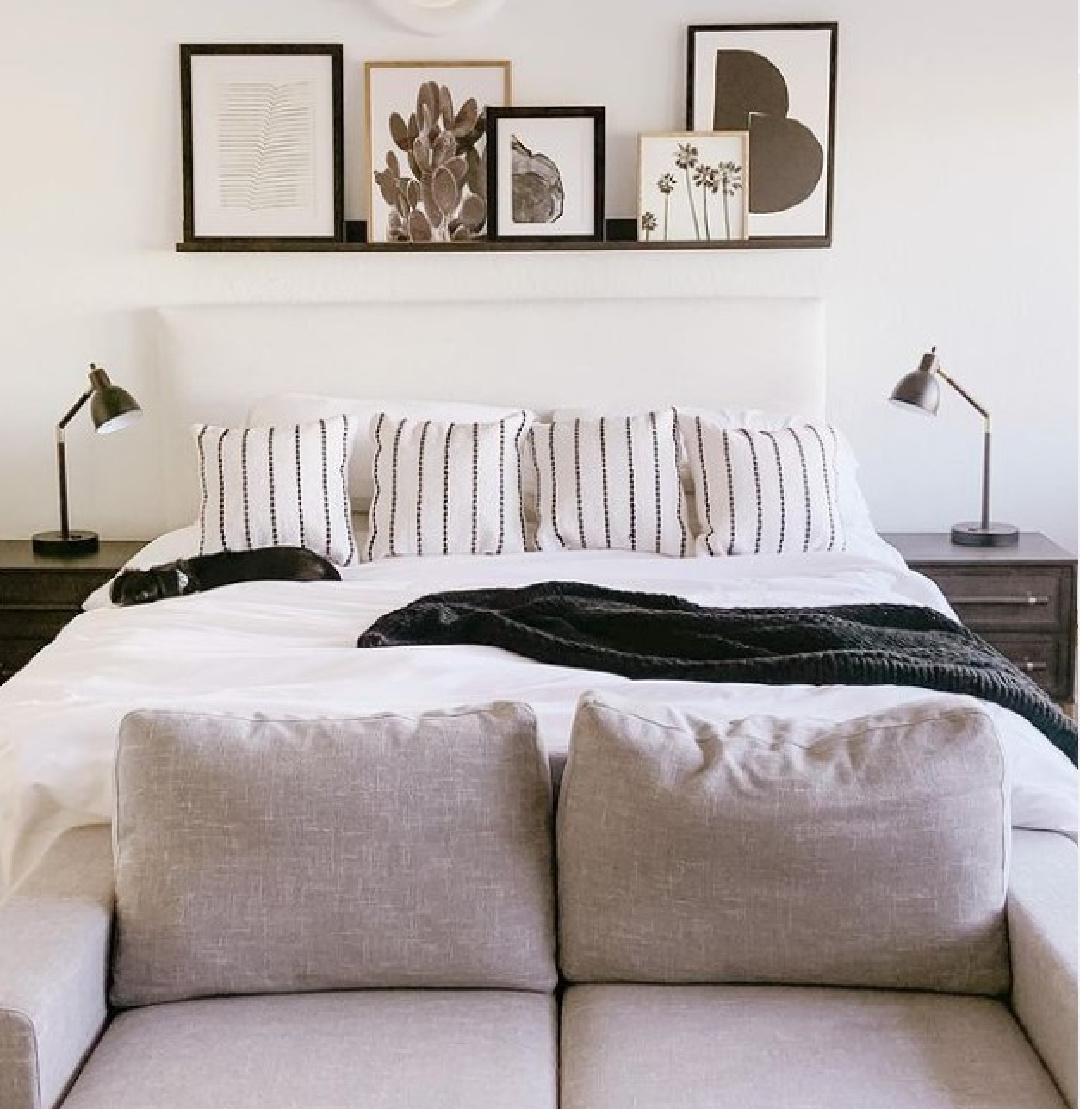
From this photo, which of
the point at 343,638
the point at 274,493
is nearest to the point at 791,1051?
the point at 343,638

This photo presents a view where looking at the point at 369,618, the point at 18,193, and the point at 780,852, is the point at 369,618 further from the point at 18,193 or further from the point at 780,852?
the point at 18,193

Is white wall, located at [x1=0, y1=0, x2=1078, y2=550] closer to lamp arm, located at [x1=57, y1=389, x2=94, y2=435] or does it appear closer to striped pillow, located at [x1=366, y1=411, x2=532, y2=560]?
lamp arm, located at [x1=57, y1=389, x2=94, y2=435]

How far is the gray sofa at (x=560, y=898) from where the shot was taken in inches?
72.2

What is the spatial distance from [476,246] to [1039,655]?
5.88 ft

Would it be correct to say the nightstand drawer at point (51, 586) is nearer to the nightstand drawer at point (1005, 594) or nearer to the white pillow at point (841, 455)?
the white pillow at point (841, 455)

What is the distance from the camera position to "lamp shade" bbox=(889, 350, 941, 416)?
164 inches

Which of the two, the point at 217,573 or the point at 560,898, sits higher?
the point at 217,573

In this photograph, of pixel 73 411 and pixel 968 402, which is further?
pixel 968 402

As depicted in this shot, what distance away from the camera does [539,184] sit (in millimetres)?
4398

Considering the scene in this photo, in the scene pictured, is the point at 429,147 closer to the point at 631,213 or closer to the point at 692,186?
the point at 631,213

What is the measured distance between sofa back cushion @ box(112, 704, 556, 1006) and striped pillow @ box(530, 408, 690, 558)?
79.8 inches

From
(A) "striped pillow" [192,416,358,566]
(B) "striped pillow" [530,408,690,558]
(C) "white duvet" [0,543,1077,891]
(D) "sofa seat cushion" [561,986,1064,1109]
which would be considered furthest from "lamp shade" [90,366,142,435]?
(D) "sofa seat cushion" [561,986,1064,1109]

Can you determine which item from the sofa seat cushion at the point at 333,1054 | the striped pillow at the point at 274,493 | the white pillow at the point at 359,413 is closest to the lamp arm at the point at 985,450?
the white pillow at the point at 359,413

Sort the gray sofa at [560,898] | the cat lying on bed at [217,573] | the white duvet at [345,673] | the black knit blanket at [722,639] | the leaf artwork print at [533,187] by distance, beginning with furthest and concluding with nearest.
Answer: the leaf artwork print at [533,187]
the cat lying on bed at [217,573]
the black knit blanket at [722,639]
the white duvet at [345,673]
the gray sofa at [560,898]
